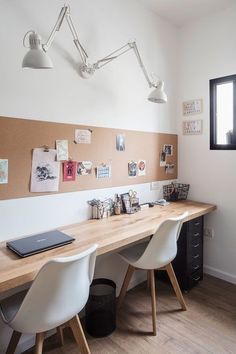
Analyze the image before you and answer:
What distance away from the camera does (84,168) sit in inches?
80.0

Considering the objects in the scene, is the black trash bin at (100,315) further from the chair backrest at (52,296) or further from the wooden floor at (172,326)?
the chair backrest at (52,296)

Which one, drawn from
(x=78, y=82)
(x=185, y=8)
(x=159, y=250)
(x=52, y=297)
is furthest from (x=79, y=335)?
(x=185, y=8)

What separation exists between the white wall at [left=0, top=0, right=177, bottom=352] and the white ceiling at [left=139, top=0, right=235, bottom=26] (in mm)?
87

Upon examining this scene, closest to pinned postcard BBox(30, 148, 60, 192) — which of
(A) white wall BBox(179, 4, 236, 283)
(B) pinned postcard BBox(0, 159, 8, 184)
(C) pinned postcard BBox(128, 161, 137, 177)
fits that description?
(B) pinned postcard BBox(0, 159, 8, 184)

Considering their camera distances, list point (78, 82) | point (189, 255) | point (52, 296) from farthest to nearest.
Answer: point (189, 255) < point (78, 82) < point (52, 296)

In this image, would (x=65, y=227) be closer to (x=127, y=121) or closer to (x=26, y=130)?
(x=26, y=130)

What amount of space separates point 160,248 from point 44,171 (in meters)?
0.98

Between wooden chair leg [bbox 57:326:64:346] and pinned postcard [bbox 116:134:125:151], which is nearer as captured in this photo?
wooden chair leg [bbox 57:326:64:346]

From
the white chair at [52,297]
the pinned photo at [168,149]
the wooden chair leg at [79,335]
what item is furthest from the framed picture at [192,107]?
the wooden chair leg at [79,335]

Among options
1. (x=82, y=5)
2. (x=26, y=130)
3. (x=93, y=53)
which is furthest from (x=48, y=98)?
(x=82, y=5)

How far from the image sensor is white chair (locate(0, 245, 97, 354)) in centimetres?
111

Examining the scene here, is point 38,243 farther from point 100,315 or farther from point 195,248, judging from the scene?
point 195,248

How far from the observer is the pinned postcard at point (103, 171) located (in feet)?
7.02

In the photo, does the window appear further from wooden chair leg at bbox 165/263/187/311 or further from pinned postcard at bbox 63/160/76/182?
pinned postcard at bbox 63/160/76/182
